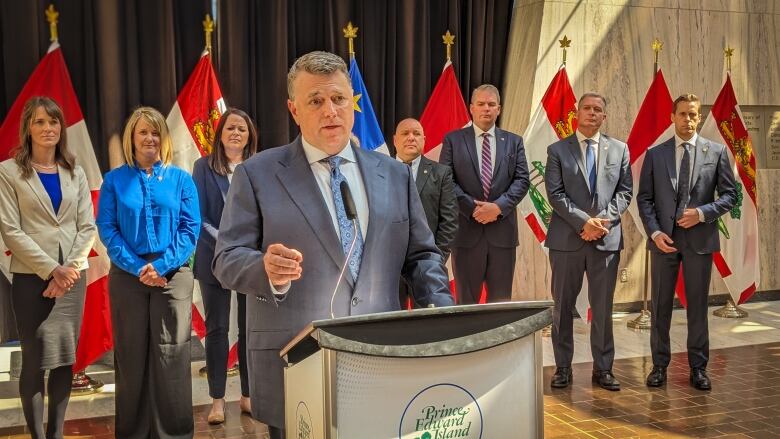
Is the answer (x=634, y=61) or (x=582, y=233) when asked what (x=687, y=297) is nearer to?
(x=582, y=233)

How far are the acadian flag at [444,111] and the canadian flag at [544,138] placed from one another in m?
0.57

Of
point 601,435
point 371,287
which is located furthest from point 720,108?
point 371,287

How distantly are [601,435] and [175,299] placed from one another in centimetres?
→ 222

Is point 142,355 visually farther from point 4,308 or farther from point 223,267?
point 4,308

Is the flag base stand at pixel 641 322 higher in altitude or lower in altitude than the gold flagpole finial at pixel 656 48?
lower

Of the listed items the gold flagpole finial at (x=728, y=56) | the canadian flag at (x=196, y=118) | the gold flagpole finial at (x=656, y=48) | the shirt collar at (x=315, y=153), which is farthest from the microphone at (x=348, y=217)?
the gold flagpole finial at (x=728, y=56)

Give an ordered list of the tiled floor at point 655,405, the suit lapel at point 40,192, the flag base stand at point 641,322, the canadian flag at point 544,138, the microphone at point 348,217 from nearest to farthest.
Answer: the microphone at point 348,217, the suit lapel at point 40,192, the tiled floor at point 655,405, the canadian flag at point 544,138, the flag base stand at point 641,322

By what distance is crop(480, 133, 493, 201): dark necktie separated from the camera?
5.07 m

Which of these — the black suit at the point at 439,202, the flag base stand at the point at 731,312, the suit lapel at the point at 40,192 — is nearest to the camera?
the suit lapel at the point at 40,192

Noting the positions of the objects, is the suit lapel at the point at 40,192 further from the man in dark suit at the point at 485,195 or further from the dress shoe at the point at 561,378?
the dress shoe at the point at 561,378

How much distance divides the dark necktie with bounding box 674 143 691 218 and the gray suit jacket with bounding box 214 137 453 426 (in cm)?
313

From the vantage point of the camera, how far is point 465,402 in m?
1.59

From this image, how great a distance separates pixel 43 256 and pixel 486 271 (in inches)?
106

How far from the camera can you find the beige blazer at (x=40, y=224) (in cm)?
361
